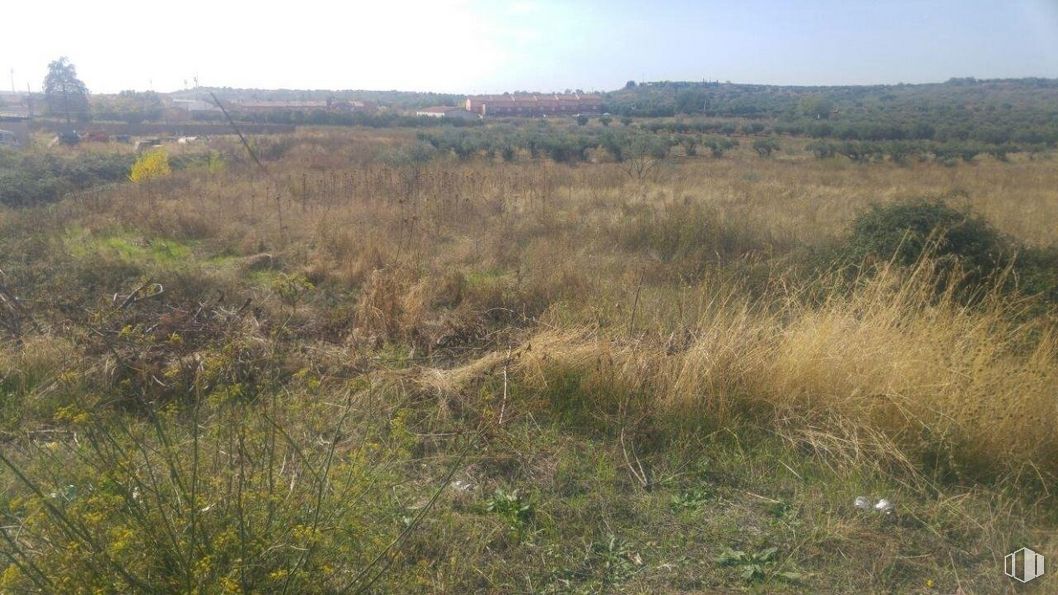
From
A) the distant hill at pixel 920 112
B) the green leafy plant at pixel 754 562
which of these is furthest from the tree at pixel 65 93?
the distant hill at pixel 920 112

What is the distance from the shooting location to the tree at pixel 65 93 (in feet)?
89.5

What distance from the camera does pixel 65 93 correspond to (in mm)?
29000

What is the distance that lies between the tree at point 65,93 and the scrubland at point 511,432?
2614cm

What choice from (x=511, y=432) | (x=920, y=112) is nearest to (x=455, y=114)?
(x=920, y=112)

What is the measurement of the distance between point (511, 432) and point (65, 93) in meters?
34.4

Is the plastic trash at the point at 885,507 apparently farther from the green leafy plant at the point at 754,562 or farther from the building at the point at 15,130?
the building at the point at 15,130

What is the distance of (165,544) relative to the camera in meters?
2.23

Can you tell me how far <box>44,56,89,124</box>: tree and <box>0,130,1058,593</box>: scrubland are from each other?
85.8 ft

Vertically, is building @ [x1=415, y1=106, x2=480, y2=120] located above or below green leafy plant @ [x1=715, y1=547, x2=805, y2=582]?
above

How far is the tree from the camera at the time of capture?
89.5 feet

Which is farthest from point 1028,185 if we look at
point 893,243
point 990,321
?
point 990,321

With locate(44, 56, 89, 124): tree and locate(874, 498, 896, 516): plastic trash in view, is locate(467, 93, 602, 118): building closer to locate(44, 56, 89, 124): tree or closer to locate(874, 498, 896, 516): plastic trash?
locate(44, 56, 89, 124): tree

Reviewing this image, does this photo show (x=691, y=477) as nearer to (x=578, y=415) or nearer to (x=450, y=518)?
(x=578, y=415)

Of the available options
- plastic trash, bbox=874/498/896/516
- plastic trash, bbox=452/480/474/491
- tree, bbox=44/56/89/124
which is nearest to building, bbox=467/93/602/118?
tree, bbox=44/56/89/124
